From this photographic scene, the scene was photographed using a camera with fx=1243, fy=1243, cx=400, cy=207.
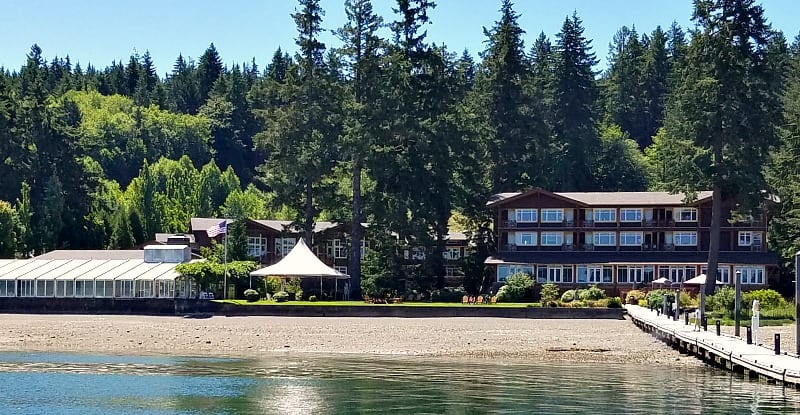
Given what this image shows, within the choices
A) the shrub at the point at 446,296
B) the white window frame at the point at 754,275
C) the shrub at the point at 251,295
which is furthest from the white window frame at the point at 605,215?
the shrub at the point at 251,295

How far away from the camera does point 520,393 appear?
3328cm

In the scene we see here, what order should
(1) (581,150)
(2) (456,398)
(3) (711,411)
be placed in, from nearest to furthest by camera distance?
(3) (711,411)
(2) (456,398)
(1) (581,150)

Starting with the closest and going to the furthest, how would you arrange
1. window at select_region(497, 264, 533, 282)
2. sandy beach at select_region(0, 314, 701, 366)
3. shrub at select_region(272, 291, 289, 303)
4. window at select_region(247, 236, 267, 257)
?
sandy beach at select_region(0, 314, 701, 366), shrub at select_region(272, 291, 289, 303), window at select_region(497, 264, 533, 282), window at select_region(247, 236, 267, 257)

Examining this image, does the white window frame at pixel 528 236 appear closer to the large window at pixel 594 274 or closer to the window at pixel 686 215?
the large window at pixel 594 274

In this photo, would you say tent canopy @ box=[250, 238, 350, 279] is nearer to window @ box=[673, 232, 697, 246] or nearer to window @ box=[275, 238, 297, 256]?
window @ box=[275, 238, 297, 256]

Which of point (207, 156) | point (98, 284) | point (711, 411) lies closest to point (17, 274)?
point (98, 284)

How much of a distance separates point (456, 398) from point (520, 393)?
1.90m

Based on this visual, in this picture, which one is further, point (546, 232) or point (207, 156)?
point (207, 156)

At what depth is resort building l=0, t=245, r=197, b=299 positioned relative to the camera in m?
66.7

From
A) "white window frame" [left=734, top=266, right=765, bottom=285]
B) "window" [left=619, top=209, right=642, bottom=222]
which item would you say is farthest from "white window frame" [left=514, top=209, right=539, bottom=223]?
"white window frame" [left=734, top=266, right=765, bottom=285]

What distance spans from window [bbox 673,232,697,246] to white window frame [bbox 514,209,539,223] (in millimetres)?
8977

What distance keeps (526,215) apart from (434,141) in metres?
8.26

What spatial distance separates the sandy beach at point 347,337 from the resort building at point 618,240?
19.7m

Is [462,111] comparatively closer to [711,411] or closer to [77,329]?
[77,329]
